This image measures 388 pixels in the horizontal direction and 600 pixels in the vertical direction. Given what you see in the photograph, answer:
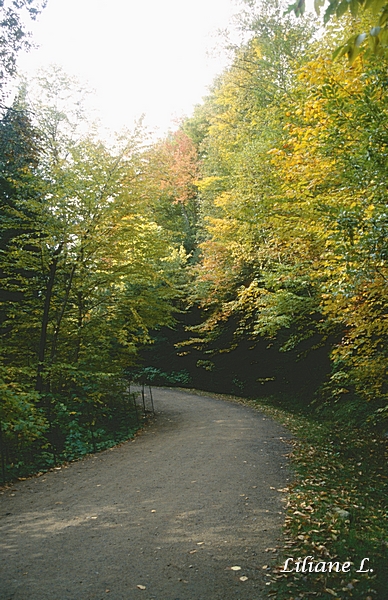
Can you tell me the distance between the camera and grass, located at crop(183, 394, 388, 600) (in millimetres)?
3803

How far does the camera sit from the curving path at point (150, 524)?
4012 millimetres

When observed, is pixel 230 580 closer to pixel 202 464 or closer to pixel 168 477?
pixel 168 477

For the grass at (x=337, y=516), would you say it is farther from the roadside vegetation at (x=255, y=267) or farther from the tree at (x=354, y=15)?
the tree at (x=354, y=15)

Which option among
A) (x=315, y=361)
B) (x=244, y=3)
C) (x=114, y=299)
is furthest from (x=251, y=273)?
(x=244, y=3)

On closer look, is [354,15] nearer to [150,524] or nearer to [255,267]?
[150,524]

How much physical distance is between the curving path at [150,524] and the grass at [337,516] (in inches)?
9.2

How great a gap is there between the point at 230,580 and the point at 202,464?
13.7 ft

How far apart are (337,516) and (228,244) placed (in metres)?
12.9

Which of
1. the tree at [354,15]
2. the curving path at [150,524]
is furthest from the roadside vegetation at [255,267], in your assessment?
the curving path at [150,524]

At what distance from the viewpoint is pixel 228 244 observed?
57.0ft

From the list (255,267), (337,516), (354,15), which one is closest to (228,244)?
(255,267)

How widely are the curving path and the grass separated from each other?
0.76 feet

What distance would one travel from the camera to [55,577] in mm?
4211

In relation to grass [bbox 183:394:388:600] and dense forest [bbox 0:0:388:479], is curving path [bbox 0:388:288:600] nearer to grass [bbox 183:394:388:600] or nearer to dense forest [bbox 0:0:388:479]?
grass [bbox 183:394:388:600]
